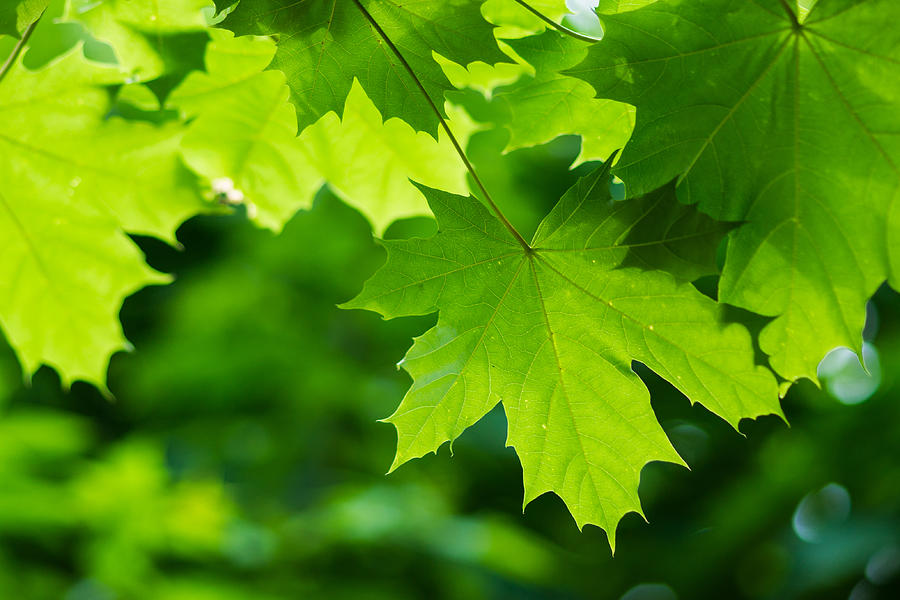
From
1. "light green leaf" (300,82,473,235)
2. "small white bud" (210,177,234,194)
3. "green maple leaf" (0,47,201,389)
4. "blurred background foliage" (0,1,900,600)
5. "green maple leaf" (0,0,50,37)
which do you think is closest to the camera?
"green maple leaf" (0,0,50,37)

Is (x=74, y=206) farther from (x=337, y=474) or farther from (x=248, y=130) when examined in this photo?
(x=337, y=474)

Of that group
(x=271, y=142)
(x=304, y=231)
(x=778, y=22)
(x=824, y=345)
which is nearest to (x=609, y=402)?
(x=824, y=345)

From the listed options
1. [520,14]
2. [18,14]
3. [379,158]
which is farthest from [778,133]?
[18,14]

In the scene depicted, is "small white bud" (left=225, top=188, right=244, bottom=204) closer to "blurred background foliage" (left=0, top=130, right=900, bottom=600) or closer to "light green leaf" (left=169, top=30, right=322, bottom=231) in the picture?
"light green leaf" (left=169, top=30, right=322, bottom=231)

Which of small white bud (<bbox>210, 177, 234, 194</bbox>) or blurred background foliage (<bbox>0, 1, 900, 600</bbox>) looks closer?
small white bud (<bbox>210, 177, 234, 194</bbox>)

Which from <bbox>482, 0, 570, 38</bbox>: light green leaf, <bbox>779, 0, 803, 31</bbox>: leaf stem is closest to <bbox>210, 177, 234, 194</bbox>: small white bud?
<bbox>482, 0, 570, 38</bbox>: light green leaf

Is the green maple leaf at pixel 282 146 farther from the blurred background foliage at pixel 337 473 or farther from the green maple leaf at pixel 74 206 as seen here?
the blurred background foliage at pixel 337 473
